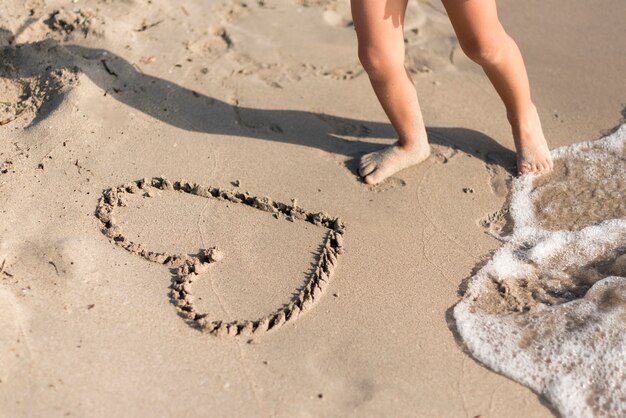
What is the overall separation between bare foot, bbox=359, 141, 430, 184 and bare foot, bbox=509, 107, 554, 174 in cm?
38

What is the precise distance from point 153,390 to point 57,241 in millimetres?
757

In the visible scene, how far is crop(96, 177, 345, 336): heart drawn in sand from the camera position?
2396mm

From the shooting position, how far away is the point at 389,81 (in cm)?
282

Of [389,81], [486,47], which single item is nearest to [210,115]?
[389,81]

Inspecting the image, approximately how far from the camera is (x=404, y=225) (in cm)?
279

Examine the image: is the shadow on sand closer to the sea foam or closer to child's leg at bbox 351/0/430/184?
child's leg at bbox 351/0/430/184

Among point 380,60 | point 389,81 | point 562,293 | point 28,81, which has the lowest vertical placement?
point 562,293

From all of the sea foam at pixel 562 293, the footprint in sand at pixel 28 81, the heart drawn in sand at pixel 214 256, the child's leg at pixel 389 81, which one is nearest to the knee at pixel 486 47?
the child's leg at pixel 389 81

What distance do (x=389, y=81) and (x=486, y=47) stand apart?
0.38m

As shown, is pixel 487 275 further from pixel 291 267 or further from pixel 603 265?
pixel 291 267

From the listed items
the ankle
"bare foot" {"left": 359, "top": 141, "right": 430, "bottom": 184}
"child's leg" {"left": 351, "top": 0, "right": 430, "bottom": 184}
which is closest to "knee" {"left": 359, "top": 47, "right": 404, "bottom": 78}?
"child's leg" {"left": 351, "top": 0, "right": 430, "bottom": 184}

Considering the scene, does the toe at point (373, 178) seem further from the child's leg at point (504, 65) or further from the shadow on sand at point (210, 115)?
the child's leg at point (504, 65)

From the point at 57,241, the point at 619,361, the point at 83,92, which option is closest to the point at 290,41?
the point at 83,92

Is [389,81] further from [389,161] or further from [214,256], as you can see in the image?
[214,256]
